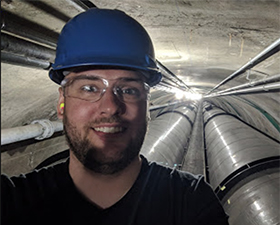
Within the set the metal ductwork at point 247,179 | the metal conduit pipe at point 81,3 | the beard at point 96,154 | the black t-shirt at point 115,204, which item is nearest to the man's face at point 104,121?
the beard at point 96,154

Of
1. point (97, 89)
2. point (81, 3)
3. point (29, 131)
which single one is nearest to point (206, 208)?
point (97, 89)

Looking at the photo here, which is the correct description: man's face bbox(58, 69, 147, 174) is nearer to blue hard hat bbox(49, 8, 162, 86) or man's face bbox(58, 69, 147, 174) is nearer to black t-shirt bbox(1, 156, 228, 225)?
blue hard hat bbox(49, 8, 162, 86)

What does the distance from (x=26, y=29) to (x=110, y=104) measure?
1379 mm

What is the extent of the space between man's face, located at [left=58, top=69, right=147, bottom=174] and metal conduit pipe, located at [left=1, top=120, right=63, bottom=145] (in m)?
0.94

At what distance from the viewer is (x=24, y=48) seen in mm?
1970

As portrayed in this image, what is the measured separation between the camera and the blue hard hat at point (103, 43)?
136 centimetres

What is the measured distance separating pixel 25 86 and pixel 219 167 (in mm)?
3762

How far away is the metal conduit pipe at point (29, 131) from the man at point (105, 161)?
79cm

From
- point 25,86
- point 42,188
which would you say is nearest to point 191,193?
point 42,188

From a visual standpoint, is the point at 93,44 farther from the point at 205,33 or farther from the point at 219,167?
the point at 219,167

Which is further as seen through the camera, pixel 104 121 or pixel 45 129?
pixel 45 129

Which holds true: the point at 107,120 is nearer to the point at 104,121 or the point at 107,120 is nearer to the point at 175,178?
the point at 104,121

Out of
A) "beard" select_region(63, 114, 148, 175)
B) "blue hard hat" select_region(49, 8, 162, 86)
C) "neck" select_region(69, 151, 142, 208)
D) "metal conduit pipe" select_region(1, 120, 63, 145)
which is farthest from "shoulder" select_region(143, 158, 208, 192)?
"metal conduit pipe" select_region(1, 120, 63, 145)

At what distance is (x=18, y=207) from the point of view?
120 centimetres
